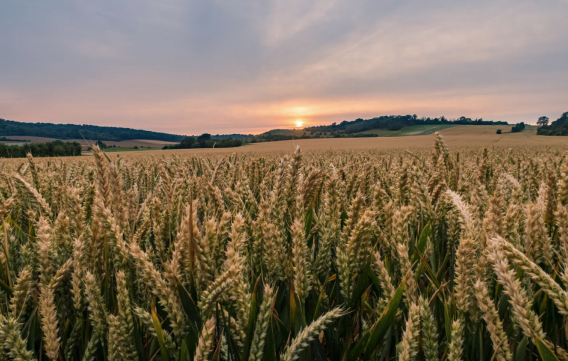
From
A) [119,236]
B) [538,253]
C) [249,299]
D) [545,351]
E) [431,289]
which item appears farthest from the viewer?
[431,289]

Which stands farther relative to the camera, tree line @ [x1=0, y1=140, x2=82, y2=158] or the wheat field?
tree line @ [x1=0, y1=140, x2=82, y2=158]

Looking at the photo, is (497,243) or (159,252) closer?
(497,243)

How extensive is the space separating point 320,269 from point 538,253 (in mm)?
743

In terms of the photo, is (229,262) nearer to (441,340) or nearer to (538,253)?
(441,340)

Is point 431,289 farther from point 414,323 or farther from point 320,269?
point 414,323

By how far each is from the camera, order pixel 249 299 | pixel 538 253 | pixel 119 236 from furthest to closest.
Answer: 1. pixel 538 253
2. pixel 119 236
3. pixel 249 299

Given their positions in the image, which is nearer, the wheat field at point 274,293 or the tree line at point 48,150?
the wheat field at point 274,293

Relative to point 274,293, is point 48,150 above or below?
above

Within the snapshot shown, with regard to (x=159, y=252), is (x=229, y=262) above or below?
above

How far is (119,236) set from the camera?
0.94m

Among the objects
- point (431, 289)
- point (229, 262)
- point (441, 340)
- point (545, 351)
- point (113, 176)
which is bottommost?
point (441, 340)

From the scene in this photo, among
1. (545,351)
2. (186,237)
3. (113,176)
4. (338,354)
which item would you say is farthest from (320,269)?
(113,176)

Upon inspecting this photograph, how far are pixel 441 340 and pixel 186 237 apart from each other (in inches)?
38.5

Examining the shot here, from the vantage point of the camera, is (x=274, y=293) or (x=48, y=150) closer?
(x=274, y=293)
